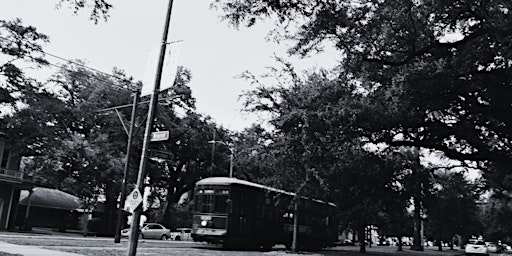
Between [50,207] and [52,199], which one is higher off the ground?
[52,199]

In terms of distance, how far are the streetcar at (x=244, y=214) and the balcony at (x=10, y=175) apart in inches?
672

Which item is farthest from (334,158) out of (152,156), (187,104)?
(187,104)

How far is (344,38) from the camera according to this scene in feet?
46.9

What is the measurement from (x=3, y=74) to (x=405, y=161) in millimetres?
23516

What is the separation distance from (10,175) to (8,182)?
1.66ft

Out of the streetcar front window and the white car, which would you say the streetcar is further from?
the white car

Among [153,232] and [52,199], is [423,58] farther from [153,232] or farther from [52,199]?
[52,199]

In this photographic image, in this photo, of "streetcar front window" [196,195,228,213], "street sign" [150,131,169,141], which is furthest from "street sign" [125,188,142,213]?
"streetcar front window" [196,195,228,213]

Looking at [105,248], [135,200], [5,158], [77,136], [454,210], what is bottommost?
[105,248]

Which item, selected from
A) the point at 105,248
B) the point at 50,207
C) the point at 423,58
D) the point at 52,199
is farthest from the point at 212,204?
the point at 52,199

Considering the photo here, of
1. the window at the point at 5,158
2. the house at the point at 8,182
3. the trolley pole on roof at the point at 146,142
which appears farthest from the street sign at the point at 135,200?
the window at the point at 5,158

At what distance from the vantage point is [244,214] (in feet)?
76.5

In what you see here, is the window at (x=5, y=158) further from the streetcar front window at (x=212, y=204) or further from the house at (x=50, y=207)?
the streetcar front window at (x=212, y=204)

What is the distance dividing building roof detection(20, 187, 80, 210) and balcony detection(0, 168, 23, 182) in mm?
9723
